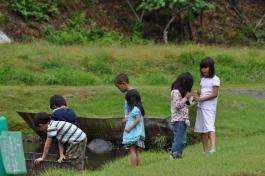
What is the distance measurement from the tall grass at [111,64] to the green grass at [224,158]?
5.81 meters

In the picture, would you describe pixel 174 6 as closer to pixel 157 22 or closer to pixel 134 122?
pixel 157 22

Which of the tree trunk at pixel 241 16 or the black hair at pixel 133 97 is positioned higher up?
the tree trunk at pixel 241 16

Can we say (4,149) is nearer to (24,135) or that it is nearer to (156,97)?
(24,135)

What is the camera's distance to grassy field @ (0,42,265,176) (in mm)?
10670

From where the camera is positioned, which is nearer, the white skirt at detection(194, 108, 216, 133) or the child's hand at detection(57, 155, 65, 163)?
the child's hand at detection(57, 155, 65, 163)

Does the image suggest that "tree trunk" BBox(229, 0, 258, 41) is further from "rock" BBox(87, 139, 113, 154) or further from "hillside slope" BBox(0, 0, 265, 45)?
"rock" BBox(87, 139, 113, 154)

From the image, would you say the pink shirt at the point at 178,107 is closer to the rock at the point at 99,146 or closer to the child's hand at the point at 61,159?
the child's hand at the point at 61,159

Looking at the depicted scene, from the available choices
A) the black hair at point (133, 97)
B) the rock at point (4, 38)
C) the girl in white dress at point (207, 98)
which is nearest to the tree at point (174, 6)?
the rock at point (4, 38)

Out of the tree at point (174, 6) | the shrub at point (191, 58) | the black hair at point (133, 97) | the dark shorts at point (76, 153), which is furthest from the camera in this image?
the tree at point (174, 6)

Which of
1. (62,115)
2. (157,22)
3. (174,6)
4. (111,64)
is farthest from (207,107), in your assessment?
(157,22)

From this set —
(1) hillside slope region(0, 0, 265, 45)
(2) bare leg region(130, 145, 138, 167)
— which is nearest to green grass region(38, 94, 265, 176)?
(2) bare leg region(130, 145, 138, 167)

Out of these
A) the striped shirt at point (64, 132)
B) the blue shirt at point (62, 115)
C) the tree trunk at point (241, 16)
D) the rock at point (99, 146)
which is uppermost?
the tree trunk at point (241, 16)

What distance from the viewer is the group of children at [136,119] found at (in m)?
10.9

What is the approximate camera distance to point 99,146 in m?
16.5
